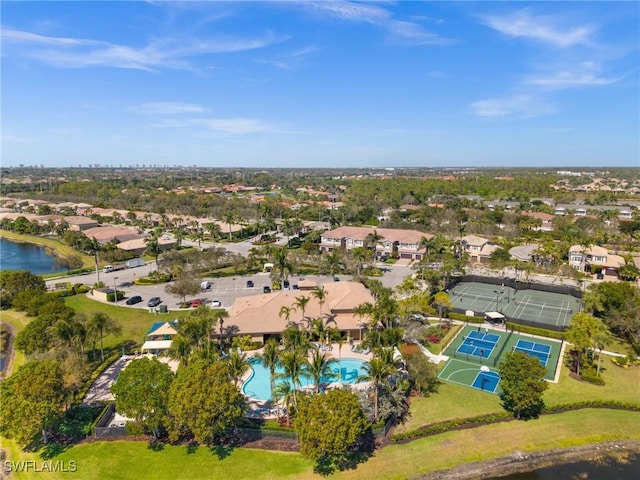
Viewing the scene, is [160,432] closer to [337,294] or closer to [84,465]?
[84,465]

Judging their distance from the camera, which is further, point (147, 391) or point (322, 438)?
point (147, 391)

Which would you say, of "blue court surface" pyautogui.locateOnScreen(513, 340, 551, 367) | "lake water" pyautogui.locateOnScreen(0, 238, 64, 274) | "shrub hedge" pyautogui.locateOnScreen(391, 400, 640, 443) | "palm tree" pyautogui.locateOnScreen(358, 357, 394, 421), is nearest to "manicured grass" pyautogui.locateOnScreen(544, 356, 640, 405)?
"shrub hedge" pyautogui.locateOnScreen(391, 400, 640, 443)

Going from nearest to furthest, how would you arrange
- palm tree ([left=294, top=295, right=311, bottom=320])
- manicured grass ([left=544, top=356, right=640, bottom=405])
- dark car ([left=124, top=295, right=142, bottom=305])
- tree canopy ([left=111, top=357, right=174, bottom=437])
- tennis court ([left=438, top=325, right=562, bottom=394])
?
tree canopy ([left=111, top=357, right=174, bottom=437])
manicured grass ([left=544, top=356, right=640, bottom=405])
tennis court ([left=438, top=325, right=562, bottom=394])
palm tree ([left=294, top=295, right=311, bottom=320])
dark car ([left=124, top=295, right=142, bottom=305])

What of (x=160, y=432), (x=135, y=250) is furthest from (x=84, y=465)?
(x=135, y=250)

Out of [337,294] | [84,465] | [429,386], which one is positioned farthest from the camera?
[337,294]

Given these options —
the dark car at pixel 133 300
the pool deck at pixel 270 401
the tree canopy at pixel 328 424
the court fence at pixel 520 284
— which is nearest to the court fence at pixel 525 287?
the court fence at pixel 520 284

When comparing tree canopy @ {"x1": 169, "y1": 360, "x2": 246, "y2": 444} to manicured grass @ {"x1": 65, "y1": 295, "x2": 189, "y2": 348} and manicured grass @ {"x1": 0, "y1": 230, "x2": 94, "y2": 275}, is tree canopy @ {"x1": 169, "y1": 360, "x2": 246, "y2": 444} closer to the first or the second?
manicured grass @ {"x1": 65, "y1": 295, "x2": 189, "y2": 348}

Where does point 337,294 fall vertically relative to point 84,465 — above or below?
above

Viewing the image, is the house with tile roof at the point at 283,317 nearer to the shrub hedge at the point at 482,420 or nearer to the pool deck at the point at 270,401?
the pool deck at the point at 270,401
